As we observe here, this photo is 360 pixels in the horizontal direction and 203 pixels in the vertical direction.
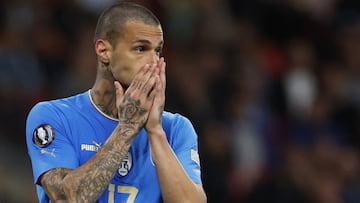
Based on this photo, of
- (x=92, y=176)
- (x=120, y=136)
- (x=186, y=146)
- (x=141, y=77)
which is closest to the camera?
(x=92, y=176)

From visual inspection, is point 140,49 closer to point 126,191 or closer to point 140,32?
point 140,32

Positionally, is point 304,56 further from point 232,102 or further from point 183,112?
point 183,112

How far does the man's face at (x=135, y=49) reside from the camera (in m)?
5.82

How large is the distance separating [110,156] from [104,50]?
69 cm

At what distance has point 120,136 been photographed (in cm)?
568

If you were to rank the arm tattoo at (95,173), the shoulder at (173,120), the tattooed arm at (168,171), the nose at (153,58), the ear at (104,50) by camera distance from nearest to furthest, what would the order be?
the arm tattoo at (95,173)
the tattooed arm at (168,171)
the nose at (153,58)
the ear at (104,50)
the shoulder at (173,120)

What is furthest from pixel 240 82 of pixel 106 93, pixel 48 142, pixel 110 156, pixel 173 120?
pixel 110 156

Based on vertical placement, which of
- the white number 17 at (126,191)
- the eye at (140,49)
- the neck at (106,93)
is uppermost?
the eye at (140,49)

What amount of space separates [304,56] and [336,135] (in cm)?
149

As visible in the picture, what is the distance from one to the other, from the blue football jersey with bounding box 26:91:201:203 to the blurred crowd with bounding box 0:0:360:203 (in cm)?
452

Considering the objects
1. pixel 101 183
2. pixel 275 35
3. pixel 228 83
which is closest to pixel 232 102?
pixel 228 83

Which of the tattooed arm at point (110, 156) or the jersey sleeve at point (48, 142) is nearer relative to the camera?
the tattooed arm at point (110, 156)

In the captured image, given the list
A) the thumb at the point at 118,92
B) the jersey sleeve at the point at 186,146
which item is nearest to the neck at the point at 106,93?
the thumb at the point at 118,92

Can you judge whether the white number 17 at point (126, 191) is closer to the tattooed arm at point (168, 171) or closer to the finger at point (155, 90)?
the tattooed arm at point (168, 171)
